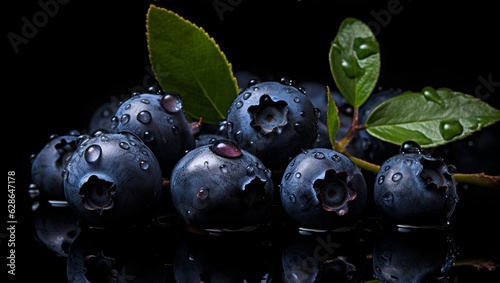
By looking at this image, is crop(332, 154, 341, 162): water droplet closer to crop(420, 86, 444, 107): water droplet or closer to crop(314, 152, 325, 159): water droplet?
crop(314, 152, 325, 159): water droplet

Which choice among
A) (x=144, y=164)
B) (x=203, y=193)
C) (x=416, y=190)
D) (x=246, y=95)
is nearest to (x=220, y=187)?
(x=203, y=193)

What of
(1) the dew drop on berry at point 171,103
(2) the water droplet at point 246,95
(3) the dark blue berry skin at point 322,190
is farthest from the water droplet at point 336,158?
(1) the dew drop on berry at point 171,103

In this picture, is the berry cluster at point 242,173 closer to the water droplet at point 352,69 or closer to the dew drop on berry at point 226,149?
the dew drop on berry at point 226,149

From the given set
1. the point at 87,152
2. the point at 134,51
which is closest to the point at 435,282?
the point at 87,152

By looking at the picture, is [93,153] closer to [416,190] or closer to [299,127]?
[299,127]

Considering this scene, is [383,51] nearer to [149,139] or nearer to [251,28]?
[251,28]

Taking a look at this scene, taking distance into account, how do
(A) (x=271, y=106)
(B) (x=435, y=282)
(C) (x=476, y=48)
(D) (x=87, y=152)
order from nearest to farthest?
(B) (x=435, y=282) → (D) (x=87, y=152) → (A) (x=271, y=106) → (C) (x=476, y=48)

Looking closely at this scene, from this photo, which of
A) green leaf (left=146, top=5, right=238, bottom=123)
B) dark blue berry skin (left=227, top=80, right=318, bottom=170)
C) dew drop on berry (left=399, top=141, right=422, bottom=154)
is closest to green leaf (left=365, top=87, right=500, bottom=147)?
dew drop on berry (left=399, top=141, right=422, bottom=154)
